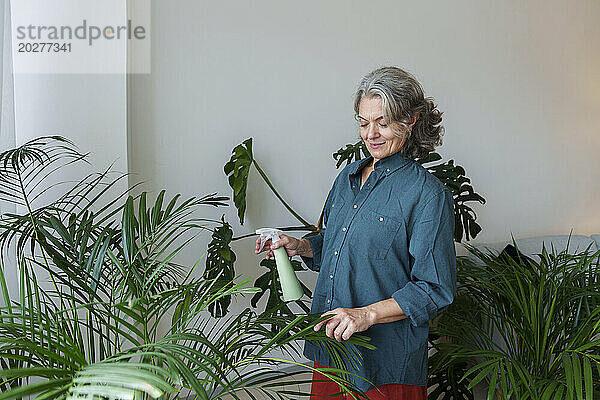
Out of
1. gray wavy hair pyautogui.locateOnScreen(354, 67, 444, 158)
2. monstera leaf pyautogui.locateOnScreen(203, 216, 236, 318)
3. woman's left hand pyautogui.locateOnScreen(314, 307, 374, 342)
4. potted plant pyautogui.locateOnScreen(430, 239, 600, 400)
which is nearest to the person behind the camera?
woman's left hand pyautogui.locateOnScreen(314, 307, 374, 342)

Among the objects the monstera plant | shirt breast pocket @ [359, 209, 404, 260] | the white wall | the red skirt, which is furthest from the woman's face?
the white wall

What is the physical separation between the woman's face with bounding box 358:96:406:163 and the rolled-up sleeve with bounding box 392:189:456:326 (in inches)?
7.4

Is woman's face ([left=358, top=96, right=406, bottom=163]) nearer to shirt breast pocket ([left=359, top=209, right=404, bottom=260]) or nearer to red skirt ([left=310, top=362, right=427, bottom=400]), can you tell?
shirt breast pocket ([left=359, top=209, right=404, bottom=260])

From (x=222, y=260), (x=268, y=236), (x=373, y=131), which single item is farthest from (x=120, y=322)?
(x=222, y=260)

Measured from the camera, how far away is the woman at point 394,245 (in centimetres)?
162

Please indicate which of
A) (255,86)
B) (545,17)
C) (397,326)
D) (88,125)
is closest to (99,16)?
(88,125)

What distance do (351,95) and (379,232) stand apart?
180 cm

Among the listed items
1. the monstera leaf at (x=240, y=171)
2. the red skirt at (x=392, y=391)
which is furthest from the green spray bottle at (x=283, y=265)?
the monstera leaf at (x=240, y=171)

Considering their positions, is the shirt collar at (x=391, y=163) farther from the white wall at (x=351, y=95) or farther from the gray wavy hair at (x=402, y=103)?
the white wall at (x=351, y=95)

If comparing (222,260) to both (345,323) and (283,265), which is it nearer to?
(283,265)

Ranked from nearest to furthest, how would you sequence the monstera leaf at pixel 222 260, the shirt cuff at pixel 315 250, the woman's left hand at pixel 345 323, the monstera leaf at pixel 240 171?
the woman's left hand at pixel 345 323 < the shirt cuff at pixel 315 250 < the monstera leaf at pixel 222 260 < the monstera leaf at pixel 240 171

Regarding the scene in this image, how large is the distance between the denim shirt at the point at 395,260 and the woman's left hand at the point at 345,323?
4.4 inches

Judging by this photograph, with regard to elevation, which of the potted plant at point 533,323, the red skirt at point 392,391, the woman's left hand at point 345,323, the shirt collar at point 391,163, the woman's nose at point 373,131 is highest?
the woman's nose at point 373,131

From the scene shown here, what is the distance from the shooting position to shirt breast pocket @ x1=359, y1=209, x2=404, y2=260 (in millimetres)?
1684
